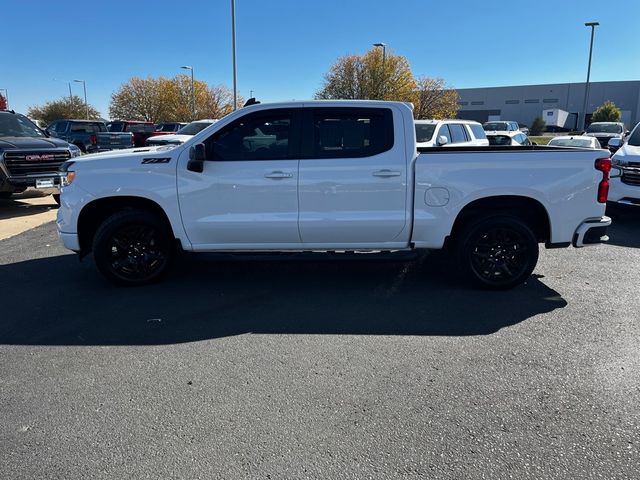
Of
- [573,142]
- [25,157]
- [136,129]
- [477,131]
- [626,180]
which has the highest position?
[136,129]

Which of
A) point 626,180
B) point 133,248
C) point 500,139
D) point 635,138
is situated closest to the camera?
point 133,248

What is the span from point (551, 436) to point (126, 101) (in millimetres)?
73615

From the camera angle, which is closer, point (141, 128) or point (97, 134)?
point (97, 134)

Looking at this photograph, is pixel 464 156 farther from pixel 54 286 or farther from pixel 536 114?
pixel 536 114

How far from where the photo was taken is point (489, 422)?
3070mm

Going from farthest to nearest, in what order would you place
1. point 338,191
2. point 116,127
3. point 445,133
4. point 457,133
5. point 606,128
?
→ point 606,128 < point 116,127 < point 457,133 < point 445,133 < point 338,191

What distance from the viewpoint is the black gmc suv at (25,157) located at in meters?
9.89

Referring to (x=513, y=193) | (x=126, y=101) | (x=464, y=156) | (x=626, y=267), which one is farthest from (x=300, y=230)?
(x=126, y=101)

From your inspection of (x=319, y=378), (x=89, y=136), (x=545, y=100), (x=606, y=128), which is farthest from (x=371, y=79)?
(x=545, y=100)

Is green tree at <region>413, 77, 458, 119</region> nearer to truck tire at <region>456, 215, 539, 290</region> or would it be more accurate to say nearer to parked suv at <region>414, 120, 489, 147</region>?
parked suv at <region>414, 120, 489, 147</region>

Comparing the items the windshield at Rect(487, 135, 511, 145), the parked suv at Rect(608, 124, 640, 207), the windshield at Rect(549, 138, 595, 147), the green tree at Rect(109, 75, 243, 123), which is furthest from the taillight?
the green tree at Rect(109, 75, 243, 123)

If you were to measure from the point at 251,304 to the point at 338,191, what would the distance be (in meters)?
1.47

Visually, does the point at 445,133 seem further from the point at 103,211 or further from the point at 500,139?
the point at 103,211

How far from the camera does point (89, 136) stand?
2112 centimetres
